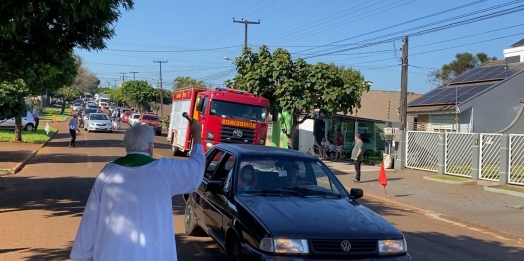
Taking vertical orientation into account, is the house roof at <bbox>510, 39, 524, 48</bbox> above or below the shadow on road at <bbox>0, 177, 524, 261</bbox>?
above

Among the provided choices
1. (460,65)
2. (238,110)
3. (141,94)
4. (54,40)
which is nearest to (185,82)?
(141,94)

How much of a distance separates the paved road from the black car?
1191 mm

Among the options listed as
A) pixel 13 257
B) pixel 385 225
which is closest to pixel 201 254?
pixel 13 257

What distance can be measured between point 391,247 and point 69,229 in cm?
598

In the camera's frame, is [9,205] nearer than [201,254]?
No

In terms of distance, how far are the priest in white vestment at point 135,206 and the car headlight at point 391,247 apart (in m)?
2.54

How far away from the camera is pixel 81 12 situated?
7.62m

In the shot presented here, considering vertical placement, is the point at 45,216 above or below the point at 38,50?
below

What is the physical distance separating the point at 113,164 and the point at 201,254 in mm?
4467

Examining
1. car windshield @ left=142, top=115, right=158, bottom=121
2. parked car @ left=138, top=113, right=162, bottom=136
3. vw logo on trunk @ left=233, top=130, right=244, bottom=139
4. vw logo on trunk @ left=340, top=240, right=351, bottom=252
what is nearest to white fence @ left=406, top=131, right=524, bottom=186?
vw logo on trunk @ left=233, top=130, right=244, bottom=139

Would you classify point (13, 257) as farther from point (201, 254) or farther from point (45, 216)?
point (45, 216)

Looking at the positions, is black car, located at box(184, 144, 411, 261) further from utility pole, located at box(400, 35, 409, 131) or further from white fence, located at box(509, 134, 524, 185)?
utility pole, located at box(400, 35, 409, 131)

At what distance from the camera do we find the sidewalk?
45.8 ft

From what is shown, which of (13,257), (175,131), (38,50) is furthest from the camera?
(175,131)
